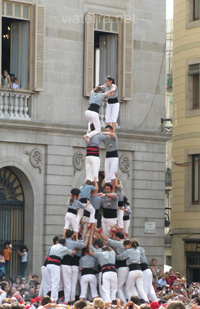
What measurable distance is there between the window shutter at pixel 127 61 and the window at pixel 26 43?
11.9ft

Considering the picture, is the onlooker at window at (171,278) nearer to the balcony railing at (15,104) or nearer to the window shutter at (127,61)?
the window shutter at (127,61)

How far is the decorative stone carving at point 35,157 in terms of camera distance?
3831 centimetres

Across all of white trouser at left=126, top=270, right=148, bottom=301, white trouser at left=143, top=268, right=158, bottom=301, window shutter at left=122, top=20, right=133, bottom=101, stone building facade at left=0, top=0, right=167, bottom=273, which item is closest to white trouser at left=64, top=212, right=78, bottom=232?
white trouser at left=126, top=270, right=148, bottom=301

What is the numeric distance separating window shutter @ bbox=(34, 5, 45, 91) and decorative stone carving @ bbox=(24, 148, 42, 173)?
2256mm

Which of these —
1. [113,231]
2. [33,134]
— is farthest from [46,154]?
[113,231]

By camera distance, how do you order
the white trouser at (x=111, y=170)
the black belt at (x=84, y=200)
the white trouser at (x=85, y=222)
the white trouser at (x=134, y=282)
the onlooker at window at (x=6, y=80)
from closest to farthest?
the white trouser at (x=134, y=282) → the black belt at (x=84, y=200) → the white trouser at (x=85, y=222) → the white trouser at (x=111, y=170) → the onlooker at window at (x=6, y=80)

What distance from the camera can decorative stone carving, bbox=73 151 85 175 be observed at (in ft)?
129

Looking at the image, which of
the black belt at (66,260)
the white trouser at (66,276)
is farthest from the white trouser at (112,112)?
the white trouser at (66,276)

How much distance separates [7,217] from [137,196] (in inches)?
213

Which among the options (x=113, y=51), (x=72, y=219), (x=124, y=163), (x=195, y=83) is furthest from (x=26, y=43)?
(x=72, y=219)

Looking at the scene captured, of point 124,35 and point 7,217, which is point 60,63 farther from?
point 7,217

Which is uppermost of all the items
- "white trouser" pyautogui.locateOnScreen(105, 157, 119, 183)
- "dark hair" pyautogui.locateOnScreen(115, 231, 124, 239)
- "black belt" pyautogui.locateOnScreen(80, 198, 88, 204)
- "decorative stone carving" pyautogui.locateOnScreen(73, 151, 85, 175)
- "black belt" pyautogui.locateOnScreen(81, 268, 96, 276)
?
"decorative stone carving" pyautogui.locateOnScreen(73, 151, 85, 175)

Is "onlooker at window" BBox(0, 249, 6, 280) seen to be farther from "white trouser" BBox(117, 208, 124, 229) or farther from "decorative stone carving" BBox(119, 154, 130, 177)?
"decorative stone carving" BBox(119, 154, 130, 177)

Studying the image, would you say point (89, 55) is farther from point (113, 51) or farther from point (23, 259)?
point (23, 259)
